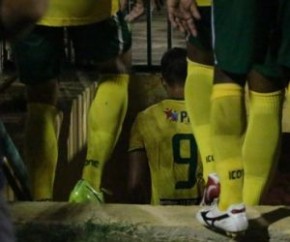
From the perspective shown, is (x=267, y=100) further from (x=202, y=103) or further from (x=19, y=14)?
(x=19, y=14)

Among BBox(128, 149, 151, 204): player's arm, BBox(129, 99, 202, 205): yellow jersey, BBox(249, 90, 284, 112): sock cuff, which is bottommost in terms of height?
BBox(128, 149, 151, 204): player's arm

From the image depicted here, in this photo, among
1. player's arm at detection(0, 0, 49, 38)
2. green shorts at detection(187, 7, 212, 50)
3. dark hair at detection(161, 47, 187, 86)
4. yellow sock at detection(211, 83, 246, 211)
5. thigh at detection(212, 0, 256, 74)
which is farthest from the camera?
dark hair at detection(161, 47, 187, 86)

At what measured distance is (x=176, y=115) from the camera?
580 cm

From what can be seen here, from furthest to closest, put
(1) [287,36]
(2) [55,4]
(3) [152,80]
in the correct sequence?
1. (3) [152,80]
2. (2) [55,4]
3. (1) [287,36]

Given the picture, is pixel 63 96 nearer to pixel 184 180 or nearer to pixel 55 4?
pixel 184 180

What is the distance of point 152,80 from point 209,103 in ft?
7.86

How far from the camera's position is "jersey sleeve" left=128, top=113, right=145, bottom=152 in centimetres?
612

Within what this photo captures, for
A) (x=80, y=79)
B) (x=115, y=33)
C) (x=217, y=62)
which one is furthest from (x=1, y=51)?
(x=217, y=62)

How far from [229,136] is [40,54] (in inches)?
39.0

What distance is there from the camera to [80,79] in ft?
23.1

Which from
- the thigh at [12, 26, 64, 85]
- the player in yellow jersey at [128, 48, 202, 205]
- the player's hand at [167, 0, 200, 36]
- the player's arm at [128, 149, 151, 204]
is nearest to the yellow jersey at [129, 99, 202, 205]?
the player in yellow jersey at [128, 48, 202, 205]

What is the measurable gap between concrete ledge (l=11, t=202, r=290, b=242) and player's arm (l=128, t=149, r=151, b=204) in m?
1.70

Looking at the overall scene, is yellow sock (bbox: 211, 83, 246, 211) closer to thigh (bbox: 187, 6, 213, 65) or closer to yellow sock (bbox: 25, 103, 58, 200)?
thigh (bbox: 187, 6, 213, 65)

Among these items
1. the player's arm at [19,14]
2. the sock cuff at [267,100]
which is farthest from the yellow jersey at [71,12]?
the player's arm at [19,14]
